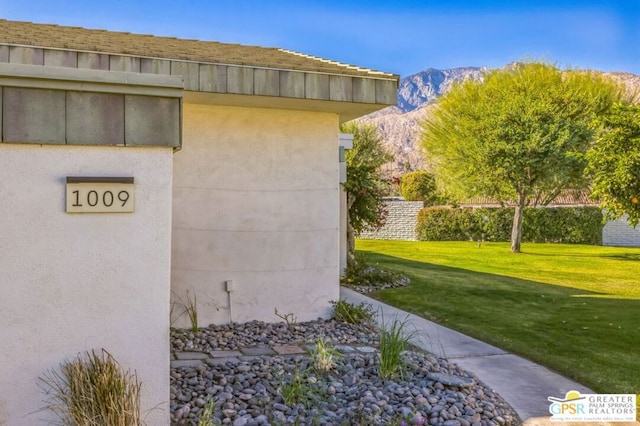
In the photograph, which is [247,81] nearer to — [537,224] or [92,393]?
[92,393]

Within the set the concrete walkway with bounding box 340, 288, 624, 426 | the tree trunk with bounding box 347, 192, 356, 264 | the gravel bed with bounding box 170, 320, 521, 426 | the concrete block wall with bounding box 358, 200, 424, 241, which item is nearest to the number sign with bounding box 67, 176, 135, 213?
the gravel bed with bounding box 170, 320, 521, 426

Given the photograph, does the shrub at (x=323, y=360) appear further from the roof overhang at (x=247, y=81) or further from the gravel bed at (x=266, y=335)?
the roof overhang at (x=247, y=81)

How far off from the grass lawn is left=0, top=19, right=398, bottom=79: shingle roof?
380 centimetres

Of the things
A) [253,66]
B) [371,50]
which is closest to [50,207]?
[253,66]

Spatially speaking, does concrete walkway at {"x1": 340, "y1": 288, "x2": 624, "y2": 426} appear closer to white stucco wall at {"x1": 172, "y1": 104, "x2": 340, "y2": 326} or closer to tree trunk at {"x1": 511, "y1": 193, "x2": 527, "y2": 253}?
white stucco wall at {"x1": 172, "y1": 104, "x2": 340, "y2": 326}

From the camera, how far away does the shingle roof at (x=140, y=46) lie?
20.7 ft

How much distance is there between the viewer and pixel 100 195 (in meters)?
3.66

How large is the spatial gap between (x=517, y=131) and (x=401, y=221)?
9.79m

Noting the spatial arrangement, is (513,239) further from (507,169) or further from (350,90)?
(350,90)

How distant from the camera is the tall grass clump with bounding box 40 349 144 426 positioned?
3.45 metres

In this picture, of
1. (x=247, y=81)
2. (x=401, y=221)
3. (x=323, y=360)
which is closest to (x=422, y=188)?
(x=401, y=221)

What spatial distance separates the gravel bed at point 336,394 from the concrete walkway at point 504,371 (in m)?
0.20

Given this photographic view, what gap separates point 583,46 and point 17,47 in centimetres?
10470

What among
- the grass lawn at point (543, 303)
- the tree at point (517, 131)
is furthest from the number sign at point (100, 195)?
the tree at point (517, 131)
